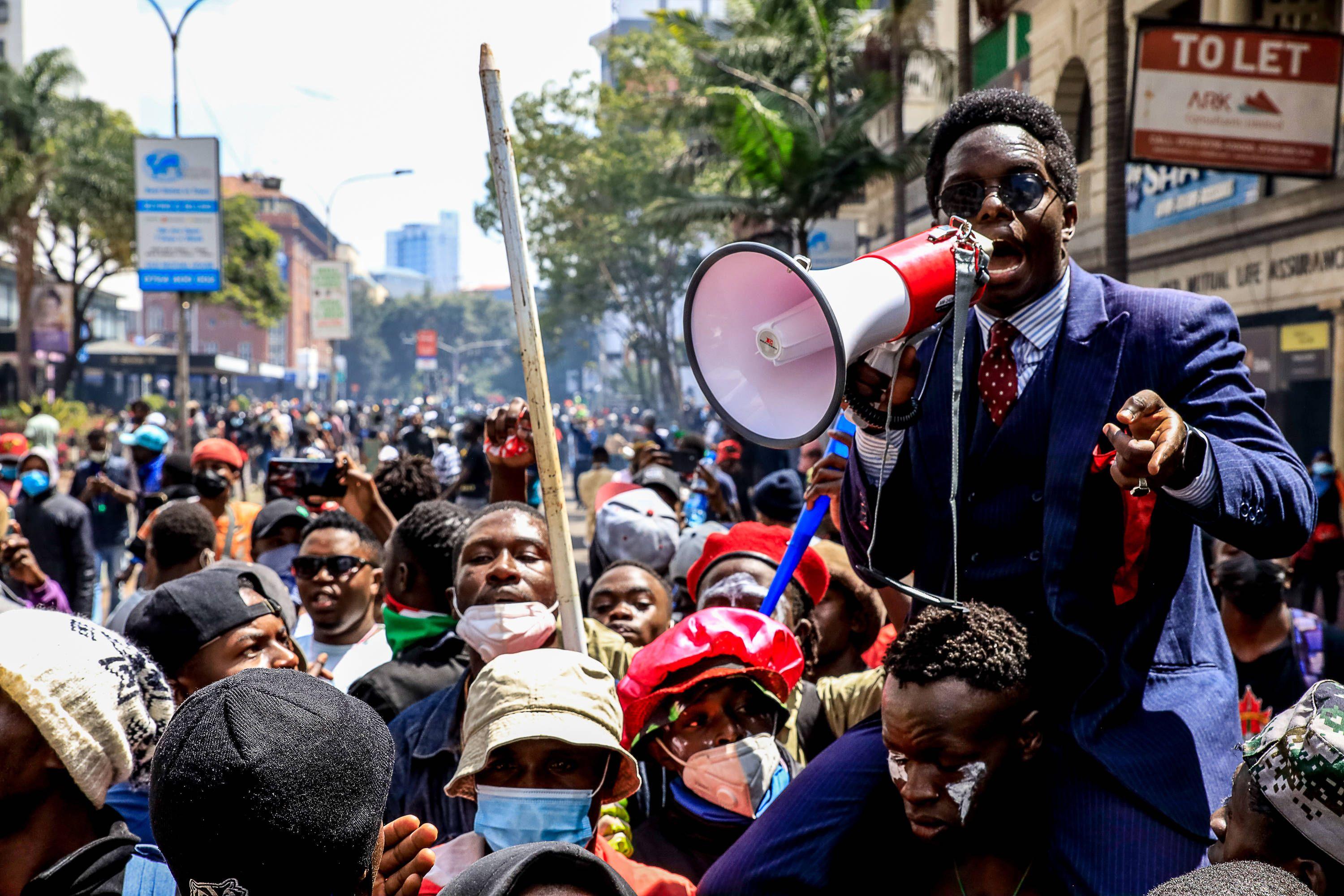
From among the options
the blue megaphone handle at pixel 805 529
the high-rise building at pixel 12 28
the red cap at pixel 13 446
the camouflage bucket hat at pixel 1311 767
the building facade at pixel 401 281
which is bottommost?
the red cap at pixel 13 446

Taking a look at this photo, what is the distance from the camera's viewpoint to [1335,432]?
1296 centimetres

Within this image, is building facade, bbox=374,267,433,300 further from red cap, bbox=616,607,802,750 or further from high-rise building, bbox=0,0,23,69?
red cap, bbox=616,607,802,750

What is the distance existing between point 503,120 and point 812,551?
2370mm

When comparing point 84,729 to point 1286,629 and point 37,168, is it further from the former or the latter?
point 37,168

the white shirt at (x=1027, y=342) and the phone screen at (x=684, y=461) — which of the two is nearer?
the white shirt at (x=1027, y=342)

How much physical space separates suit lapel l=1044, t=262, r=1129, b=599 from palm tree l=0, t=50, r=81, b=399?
129ft

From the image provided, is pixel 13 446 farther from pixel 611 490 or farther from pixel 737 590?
pixel 737 590

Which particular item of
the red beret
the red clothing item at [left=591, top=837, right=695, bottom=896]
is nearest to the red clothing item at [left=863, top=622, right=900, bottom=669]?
the red beret

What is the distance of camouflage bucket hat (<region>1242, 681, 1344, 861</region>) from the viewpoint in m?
1.94

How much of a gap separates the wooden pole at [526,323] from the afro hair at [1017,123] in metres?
0.93

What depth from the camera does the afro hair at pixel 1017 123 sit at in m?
2.66

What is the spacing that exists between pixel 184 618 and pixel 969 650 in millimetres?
2174

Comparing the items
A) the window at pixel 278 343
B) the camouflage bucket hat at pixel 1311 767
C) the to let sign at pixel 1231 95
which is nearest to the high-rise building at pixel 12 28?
the window at pixel 278 343

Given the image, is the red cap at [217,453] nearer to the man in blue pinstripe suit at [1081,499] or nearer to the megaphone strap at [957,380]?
the man in blue pinstripe suit at [1081,499]
